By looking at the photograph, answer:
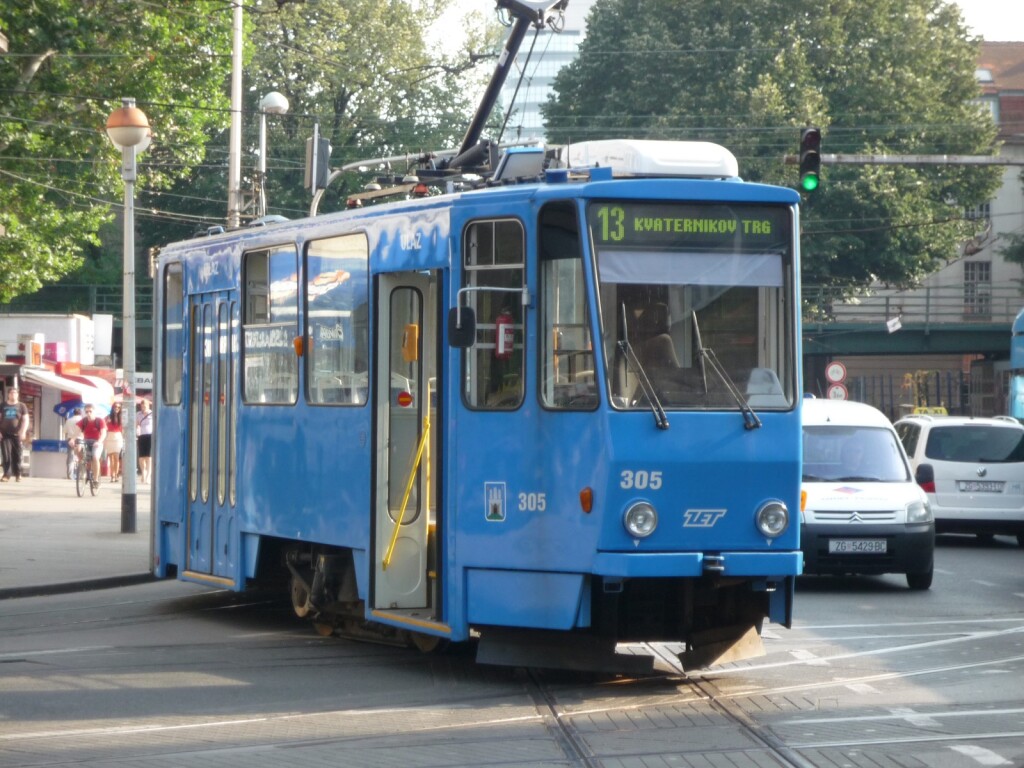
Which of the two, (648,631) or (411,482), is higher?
(411,482)

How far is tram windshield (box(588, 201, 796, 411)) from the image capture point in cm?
996

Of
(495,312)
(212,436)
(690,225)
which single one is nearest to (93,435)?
(212,436)

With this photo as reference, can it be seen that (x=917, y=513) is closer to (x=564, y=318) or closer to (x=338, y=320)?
(x=338, y=320)

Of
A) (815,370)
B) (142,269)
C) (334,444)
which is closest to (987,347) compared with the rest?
(815,370)

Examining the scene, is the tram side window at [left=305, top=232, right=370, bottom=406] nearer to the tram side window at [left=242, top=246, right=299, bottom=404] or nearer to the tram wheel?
the tram side window at [left=242, top=246, right=299, bottom=404]

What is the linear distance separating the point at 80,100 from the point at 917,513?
83.0ft

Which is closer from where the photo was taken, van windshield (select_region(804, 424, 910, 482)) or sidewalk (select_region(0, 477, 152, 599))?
sidewalk (select_region(0, 477, 152, 599))

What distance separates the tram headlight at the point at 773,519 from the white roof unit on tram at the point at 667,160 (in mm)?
2117

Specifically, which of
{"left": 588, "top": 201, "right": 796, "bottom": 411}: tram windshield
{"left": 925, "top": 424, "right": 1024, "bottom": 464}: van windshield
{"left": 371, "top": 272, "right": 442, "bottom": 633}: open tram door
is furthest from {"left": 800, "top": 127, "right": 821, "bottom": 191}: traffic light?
{"left": 588, "top": 201, "right": 796, "bottom": 411}: tram windshield

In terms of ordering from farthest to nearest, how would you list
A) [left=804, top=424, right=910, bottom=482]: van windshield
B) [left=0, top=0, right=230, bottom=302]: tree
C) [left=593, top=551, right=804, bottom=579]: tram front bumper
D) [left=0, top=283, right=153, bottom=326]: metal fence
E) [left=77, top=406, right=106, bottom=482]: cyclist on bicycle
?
[left=0, top=283, right=153, bottom=326]: metal fence → [left=0, top=0, right=230, bottom=302]: tree → [left=77, top=406, right=106, bottom=482]: cyclist on bicycle → [left=804, top=424, right=910, bottom=482]: van windshield → [left=593, top=551, right=804, bottom=579]: tram front bumper

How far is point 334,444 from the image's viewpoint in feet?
38.9

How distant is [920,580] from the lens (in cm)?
1722

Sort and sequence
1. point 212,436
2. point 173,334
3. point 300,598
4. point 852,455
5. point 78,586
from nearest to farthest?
point 300,598
point 212,436
point 173,334
point 78,586
point 852,455

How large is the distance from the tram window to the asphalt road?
178 cm
